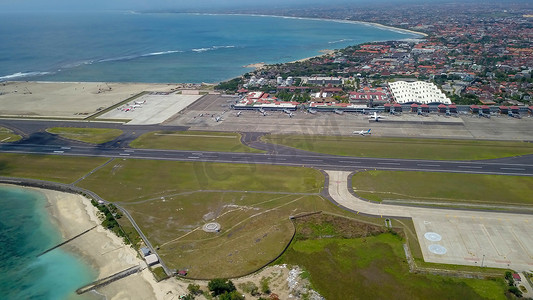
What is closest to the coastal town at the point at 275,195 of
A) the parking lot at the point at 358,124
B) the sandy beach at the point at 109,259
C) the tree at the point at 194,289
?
the sandy beach at the point at 109,259

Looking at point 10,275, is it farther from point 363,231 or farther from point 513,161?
point 513,161

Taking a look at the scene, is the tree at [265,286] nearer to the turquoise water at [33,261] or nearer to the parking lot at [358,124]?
the turquoise water at [33,261]

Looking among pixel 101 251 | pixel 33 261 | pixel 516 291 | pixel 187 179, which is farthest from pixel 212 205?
pixel 516 291

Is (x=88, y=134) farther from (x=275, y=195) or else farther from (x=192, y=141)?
(x=275, y=195)

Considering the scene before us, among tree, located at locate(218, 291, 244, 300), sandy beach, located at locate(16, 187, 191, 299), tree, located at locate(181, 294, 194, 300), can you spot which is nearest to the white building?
tree, located at locate(218, 291, 244, 300)

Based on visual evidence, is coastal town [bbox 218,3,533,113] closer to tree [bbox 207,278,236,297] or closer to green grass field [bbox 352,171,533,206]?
green grass field [bbox 352,171,533,206]
